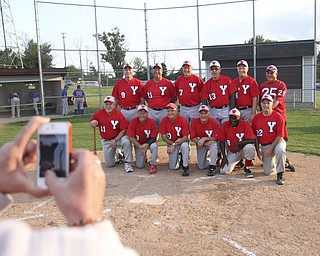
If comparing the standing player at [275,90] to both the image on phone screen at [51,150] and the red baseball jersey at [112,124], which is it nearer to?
the red baseball jersey at [112,124]

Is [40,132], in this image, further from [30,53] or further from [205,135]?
[30,53]

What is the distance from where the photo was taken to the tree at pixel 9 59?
23516mm

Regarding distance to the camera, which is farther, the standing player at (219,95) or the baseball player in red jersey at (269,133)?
the standing player at (219,95)

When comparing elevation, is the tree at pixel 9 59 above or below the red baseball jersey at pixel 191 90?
above

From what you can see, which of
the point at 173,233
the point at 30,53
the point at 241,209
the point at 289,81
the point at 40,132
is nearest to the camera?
the point at 40,132

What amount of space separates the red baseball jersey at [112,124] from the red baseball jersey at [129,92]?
0.68 m

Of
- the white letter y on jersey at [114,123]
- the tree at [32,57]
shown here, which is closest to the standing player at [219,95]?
the white letter y on jersey at [114,123]

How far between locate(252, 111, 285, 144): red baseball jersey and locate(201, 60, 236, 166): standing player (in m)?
0.84

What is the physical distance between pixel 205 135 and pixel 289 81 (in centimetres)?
1654

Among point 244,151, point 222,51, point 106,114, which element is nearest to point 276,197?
point 244,151

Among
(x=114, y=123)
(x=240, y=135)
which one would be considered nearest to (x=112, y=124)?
(x=114, y=123)

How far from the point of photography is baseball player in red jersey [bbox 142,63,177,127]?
25.9 ft

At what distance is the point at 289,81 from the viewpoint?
21.9 meters

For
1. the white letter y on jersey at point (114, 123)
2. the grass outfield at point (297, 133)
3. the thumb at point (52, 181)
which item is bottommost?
the grass outfield at point (297, 133)
